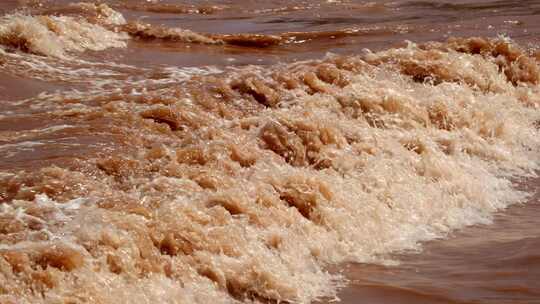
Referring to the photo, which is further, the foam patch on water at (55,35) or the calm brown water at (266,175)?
the foam patch on water at (55,35)

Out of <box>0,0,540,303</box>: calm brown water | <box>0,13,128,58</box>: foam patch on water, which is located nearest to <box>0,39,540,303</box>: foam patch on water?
<box>0,0,540,303</box>: calm brown water

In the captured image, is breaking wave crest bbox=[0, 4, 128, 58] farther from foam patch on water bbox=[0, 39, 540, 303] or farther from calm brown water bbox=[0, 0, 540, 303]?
foam patch on water bbox=[0, 39, 540, 303]

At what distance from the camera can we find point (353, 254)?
6477mm

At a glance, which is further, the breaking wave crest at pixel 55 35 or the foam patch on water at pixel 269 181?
the breaking wave crest at pixel 55 35

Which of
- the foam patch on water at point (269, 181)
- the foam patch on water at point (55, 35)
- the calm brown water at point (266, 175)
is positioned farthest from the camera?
the foam patch on water at point (55, 35)

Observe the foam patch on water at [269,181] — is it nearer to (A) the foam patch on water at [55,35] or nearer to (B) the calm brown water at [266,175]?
(B) the calm brown water at [266,175]

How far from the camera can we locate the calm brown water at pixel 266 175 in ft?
17.9

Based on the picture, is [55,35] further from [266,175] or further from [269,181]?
[269,181]

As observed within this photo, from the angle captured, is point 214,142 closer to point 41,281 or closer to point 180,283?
point 180,283

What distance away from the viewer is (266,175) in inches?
276

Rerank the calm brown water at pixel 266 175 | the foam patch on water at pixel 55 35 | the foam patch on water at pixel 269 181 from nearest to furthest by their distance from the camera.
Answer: the foam patch on water at pixel 269 181
the calm brown water at pixel 266 175
the foam patch on water at pixel 55 35

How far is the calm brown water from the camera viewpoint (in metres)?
5.46

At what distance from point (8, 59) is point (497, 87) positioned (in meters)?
5.75

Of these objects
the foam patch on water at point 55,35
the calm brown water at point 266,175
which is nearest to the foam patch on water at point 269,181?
the calm brown water at point 266,175
